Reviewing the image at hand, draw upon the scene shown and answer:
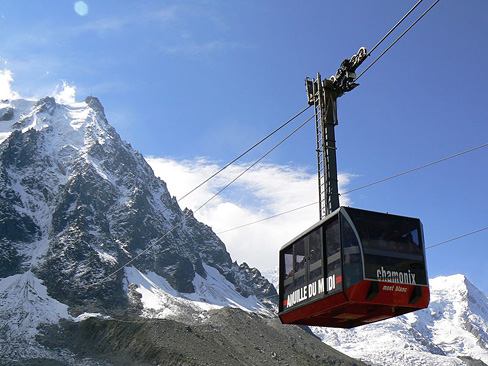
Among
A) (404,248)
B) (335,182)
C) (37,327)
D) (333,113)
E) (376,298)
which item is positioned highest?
(37,327)

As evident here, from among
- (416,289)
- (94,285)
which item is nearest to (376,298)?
(416,289)

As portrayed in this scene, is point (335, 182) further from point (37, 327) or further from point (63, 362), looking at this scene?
point (37, 327)

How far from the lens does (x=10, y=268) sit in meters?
197

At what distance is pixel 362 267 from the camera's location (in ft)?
53.1

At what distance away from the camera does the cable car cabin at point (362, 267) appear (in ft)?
53.6

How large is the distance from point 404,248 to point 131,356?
135m

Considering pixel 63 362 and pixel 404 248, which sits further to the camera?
pixel 63 362

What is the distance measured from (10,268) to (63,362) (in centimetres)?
7598

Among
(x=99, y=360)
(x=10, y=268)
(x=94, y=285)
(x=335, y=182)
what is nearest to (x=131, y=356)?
(x=99, y=360)

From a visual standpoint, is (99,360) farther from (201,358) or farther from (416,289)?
(416,289)

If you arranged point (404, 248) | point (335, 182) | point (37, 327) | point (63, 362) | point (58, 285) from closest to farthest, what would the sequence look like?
point (404, 248), point (335, 182), point (63, 362), point (37, 327), point (58, 285)

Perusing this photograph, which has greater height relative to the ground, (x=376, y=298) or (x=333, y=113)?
(x=333, y=113)

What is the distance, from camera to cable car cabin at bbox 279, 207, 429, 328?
643 inches

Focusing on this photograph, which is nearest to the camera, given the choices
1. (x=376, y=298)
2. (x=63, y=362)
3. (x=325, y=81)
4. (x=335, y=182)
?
(x=376, y=298)
